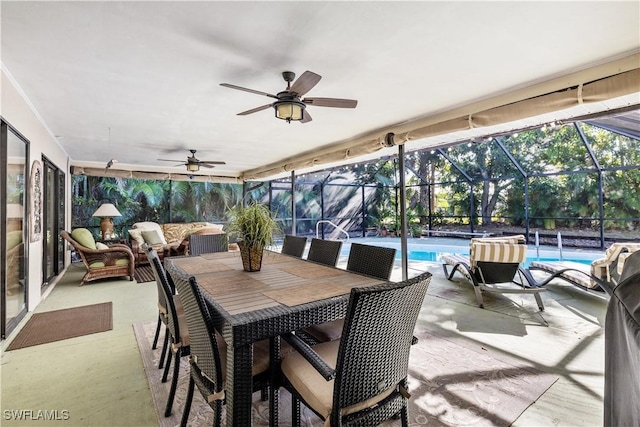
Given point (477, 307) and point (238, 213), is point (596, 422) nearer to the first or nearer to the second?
point (477, 307)


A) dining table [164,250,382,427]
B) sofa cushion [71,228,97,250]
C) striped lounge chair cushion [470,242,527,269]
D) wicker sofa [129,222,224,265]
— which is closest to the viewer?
dining table [164,250,382,427]

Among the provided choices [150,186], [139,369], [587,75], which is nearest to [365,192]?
[150,186]

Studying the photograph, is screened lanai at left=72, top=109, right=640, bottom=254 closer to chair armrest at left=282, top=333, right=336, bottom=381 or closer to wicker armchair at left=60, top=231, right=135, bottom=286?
wicker armchair at left=60, top=231, right=135, bottom=286

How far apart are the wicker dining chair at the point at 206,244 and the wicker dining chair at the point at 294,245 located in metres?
0.69

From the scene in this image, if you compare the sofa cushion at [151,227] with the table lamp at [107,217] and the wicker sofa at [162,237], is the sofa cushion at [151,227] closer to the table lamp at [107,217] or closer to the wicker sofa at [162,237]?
the wicker sofa at [162,237]

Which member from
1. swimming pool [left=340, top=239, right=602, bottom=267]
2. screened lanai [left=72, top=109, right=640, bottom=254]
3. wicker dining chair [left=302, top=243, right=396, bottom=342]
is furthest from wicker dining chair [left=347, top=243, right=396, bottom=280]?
swimming pool [left=340, top=239, right=602, bottom=267]

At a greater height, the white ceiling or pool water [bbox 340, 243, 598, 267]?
the white ceiling

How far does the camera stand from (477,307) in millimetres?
3518

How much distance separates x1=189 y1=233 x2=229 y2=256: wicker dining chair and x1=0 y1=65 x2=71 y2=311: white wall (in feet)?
5.95

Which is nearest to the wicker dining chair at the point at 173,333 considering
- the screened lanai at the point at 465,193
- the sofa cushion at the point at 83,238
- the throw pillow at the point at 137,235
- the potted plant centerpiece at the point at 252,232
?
the potted plant centerpiece at the point at 252,232

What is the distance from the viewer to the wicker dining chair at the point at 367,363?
3.66 feet

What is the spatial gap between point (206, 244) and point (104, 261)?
272cm

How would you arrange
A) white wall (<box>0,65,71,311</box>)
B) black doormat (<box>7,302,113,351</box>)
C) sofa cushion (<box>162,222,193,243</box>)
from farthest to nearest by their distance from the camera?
sofa cushion (<box>162,222,193,243</box>) → black doormat (<box>7,302,113,351</box>) → white wall (<box>0,65,71,311</box>)

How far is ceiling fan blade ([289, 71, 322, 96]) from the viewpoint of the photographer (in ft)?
6.69
